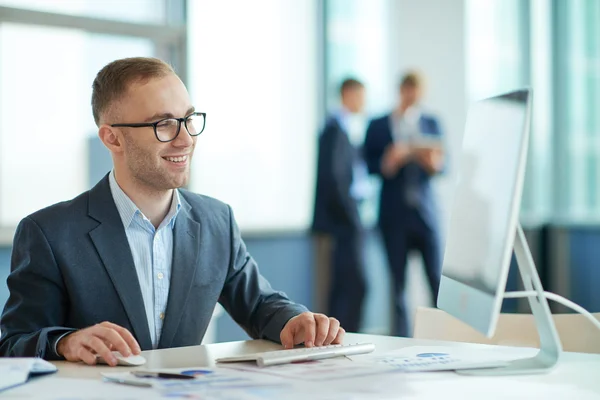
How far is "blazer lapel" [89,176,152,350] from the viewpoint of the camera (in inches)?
73.3

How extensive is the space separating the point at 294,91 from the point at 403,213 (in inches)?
46.0

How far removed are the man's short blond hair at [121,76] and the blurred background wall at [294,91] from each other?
2182 mm

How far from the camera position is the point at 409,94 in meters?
5.34

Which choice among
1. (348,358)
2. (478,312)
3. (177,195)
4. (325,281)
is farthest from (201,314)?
(325,281)

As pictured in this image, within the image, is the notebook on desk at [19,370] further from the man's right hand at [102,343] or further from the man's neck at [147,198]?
the man's neck at [147,198]

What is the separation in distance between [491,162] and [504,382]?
36 cm

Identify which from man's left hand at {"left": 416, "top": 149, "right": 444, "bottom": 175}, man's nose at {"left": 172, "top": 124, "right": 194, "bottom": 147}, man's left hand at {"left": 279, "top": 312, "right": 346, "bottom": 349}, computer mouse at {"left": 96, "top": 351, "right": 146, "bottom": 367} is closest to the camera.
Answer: computer mouse at {"left": 96, "top": 351, "right": 146, "bottom": 367}

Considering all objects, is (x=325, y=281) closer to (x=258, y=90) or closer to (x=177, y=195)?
(x=258, y=90)

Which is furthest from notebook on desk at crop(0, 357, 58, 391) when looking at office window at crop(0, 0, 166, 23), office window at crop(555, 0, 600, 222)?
office window at crop(555, 0, 600, 222)

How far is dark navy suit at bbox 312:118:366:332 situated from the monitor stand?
12.4ft

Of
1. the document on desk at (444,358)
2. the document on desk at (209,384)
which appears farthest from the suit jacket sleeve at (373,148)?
the document on desk at (209,384)

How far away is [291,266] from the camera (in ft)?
19.0

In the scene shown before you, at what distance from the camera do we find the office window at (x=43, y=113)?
4.33 m

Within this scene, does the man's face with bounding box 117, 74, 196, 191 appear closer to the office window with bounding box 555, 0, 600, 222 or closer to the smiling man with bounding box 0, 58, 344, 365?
the smiling man with bounding box 0, 58, 344, 365
